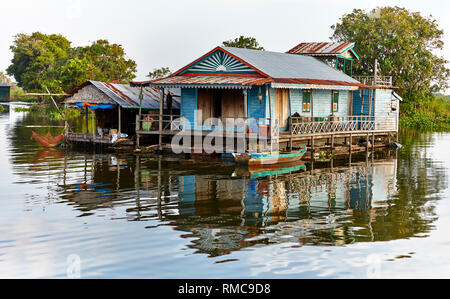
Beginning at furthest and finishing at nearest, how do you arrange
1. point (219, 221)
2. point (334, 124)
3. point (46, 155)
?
point (334, 124) → point (46, 155) → point (219, 221)

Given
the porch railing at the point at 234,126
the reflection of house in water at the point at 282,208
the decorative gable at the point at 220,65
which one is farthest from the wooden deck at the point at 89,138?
the reflection of house in water at the point at 282,208

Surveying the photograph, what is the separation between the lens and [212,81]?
90.7 ft

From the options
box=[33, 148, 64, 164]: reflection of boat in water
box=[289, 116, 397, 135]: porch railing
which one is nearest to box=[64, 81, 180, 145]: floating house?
box=[33, 148, 64, 164]: reflection of boat in water

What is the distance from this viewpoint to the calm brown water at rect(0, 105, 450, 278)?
11445mm

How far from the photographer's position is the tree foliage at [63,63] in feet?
212

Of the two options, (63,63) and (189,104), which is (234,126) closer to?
(189,104)

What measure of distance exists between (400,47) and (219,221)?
45064 mm

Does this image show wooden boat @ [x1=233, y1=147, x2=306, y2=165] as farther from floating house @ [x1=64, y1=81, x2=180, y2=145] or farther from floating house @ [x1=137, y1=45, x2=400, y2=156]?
floating house @ [x1=64, y1=81, x2=180, y2=145]

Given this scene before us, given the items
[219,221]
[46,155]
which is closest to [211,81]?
[46,155]

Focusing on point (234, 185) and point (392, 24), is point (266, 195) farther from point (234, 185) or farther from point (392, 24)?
point (392, 24)

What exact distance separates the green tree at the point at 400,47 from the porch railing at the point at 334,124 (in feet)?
62.1

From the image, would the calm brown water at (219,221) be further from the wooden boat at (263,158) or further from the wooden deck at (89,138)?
the wooden deck at (89,138)
